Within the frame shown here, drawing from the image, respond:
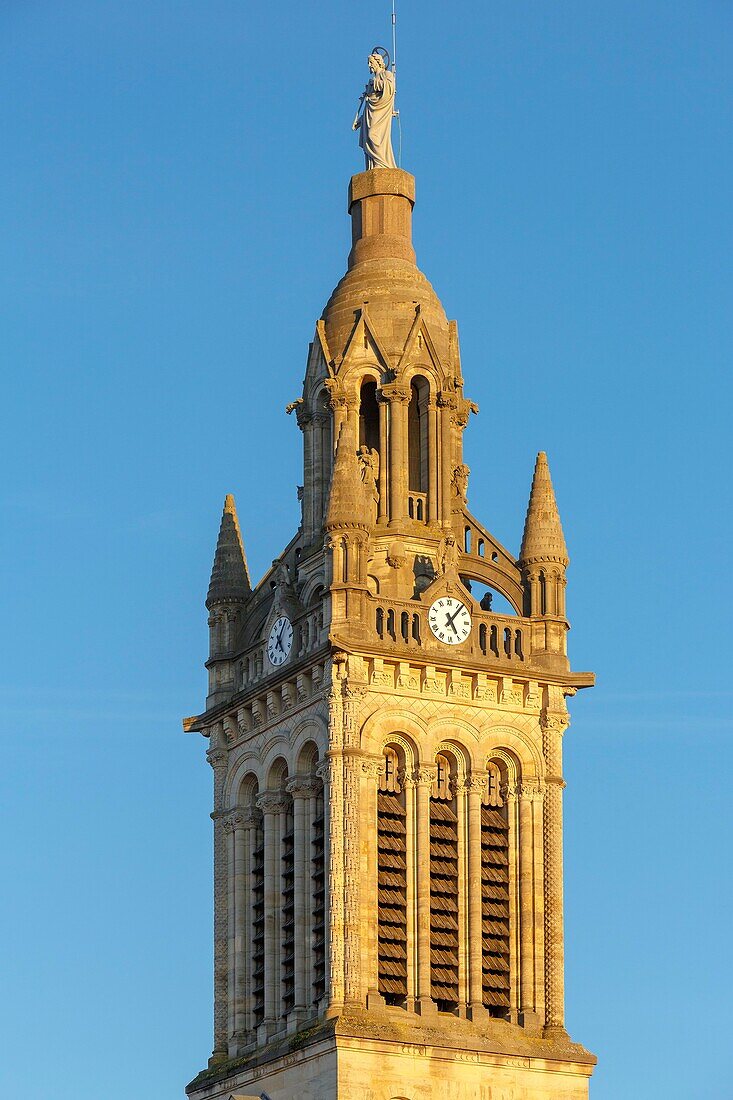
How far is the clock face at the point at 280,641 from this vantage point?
353 feet

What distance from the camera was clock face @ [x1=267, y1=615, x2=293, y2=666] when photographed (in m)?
108

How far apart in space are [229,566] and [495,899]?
43.2 ft

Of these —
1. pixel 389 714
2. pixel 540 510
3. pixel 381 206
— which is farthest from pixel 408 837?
pixel 381 206

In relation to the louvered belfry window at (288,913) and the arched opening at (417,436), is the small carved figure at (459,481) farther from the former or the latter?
the louvered belfry window at (288,913)

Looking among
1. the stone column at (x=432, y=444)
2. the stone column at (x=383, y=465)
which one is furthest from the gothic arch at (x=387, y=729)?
the stone column at (x=432, y=444)

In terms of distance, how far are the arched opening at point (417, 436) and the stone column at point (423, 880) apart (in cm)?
875

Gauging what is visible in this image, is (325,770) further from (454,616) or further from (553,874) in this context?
(553,874)

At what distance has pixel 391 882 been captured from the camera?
342ft

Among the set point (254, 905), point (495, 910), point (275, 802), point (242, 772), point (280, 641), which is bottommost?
point (495, 910)

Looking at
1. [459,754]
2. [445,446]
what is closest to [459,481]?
[445,446]

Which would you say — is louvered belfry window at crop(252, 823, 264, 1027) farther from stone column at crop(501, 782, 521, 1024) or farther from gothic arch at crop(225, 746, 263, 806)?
stone column at crop(501, 782, 521, 1024)

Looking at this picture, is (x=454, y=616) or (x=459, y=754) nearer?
(x=459, y=754)

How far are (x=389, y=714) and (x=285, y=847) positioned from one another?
5085 mm

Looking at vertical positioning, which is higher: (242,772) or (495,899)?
(242,772)
